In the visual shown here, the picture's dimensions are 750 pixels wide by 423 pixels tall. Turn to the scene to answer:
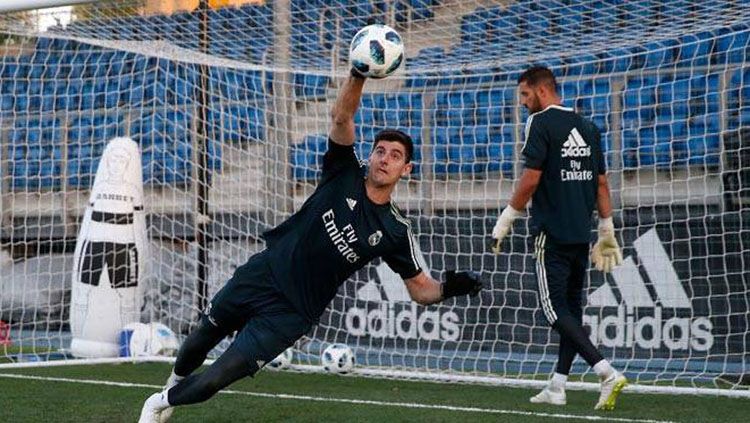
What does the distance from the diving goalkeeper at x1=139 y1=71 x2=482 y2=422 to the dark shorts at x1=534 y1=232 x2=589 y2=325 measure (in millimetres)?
1572

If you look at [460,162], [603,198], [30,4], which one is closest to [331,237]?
[603,198]

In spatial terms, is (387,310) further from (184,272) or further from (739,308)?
(739,308)

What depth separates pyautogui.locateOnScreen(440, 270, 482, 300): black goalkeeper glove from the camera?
5.26 meters

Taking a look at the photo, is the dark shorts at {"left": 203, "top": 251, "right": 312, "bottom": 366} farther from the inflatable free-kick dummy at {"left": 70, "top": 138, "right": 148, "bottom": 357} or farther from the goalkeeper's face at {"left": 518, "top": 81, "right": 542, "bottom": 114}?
the inflatable free-kick dummy at {"left": 70, "top": 138, "right": 148, "bottom": 357}

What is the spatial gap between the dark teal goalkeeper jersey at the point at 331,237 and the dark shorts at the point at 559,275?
5.66 feet

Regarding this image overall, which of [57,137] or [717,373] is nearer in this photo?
[717,373]

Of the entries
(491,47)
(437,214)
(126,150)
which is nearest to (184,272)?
(126,150)

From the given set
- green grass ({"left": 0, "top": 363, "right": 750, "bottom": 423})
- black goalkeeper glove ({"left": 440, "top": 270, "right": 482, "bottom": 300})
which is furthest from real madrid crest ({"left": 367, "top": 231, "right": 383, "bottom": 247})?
green grass ({"left": 0, "top": 363, "right": 750, "bottom": 423})

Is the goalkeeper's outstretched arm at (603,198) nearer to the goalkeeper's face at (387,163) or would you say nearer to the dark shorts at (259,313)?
the goalkeeper's face at (387,163)

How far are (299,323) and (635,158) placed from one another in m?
5.65

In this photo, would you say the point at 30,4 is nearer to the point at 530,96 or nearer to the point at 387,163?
the point at 530,96

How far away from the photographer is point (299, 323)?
5.47 m

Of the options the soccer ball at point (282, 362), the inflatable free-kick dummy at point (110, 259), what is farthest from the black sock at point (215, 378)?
the inflatable free-kick dummy at point (110, 259)

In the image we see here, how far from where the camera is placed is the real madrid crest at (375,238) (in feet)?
17.9
